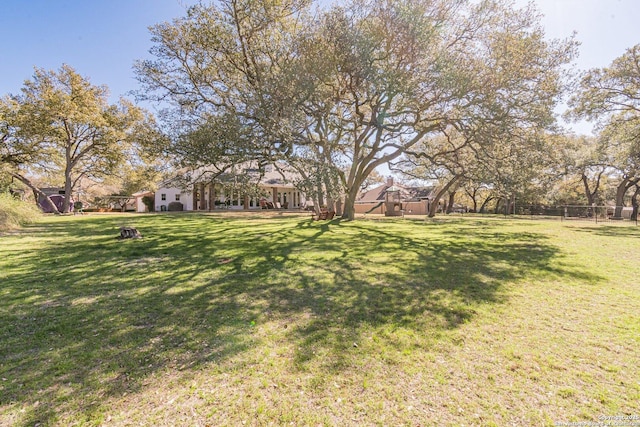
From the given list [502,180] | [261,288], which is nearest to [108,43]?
[261,288]

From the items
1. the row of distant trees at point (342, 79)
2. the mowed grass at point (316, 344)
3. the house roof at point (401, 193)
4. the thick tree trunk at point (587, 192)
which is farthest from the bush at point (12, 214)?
the thick tree trunk at point (587, 192)

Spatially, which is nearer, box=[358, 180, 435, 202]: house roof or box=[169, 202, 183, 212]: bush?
box=[169, 202, 183, 212]: bush

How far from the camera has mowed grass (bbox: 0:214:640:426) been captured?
94.1 inches

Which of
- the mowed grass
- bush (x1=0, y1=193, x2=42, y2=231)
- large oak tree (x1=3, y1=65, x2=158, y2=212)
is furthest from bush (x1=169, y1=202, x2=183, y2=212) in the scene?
the mowed grass

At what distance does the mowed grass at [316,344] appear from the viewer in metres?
2.39

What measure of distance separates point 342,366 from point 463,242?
364 inches

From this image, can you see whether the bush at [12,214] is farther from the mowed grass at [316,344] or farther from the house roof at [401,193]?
the house roof at [401,193]

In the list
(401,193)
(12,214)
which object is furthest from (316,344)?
(401,193)

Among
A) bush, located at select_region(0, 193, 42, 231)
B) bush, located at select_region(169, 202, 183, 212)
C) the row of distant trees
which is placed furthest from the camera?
bush, located at select_region(169, 202, 183, 212)

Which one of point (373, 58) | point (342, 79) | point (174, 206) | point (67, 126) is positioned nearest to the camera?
point (373, 58)

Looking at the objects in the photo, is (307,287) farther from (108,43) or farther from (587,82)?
(587,82)

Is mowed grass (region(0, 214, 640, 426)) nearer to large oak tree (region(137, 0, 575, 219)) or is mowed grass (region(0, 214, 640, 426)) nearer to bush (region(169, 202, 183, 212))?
large oak tree (region(137, 0, 575, 219))

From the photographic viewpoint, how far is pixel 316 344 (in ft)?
11.1

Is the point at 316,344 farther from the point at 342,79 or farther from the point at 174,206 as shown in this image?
the point at 174,206
